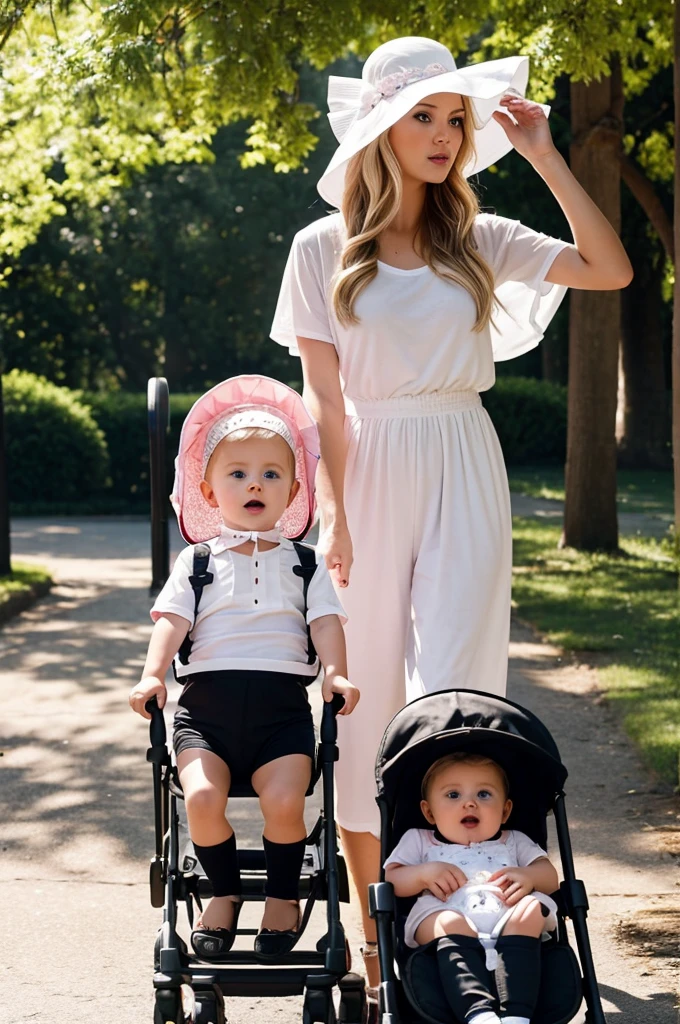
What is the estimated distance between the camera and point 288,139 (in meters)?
13.3

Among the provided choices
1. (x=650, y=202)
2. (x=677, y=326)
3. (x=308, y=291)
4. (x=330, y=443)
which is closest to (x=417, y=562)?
(x=330, y=443)

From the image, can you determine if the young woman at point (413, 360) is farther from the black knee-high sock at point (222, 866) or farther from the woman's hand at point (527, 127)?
the black knee-high sock at point (222, 866)

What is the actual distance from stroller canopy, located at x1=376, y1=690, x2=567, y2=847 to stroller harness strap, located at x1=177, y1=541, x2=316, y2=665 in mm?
458

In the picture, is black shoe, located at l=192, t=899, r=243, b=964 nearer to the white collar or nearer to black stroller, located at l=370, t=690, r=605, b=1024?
black stroller, located at l=370, t=690, r=605, b=1024

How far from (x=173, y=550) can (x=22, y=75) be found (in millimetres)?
5326

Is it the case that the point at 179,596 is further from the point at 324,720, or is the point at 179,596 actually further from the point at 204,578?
the point at 324,720

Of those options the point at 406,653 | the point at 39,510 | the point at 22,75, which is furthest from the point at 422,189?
the point at 39,510

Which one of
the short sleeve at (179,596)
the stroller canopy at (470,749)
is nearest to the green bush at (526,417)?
the short sleeve at (179,596)

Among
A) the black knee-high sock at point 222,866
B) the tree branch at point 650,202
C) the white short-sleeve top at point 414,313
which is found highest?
the tree branch at point 650,202

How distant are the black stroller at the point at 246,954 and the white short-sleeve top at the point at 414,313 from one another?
3.00 ft

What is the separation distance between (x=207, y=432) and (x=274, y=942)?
4.36 feet

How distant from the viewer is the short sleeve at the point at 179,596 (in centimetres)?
346

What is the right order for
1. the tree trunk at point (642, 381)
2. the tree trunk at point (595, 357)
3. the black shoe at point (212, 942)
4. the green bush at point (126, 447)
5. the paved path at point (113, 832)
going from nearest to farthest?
the black shoe at point (212, 942) → the paved path at point (113, 832) → the tree trunk at point (595, 357) → the green bush at point (126, 447) → the tree trunk at point (642, 381)

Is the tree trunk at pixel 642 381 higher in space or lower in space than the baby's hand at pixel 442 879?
higher
